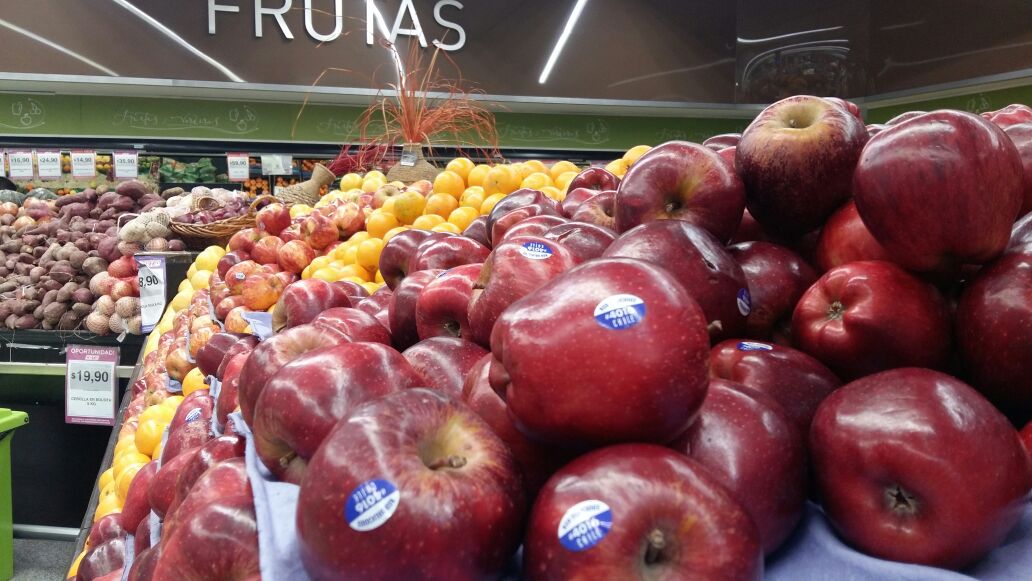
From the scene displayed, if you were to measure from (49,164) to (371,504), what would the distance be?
625 cm

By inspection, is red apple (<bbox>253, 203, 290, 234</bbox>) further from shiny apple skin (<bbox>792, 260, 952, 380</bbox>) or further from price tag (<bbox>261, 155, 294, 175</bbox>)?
price tag (<bbox>261, 155, 294, 175</bbox>)

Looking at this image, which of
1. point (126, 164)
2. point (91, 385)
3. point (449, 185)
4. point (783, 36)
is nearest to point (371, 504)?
point (449, 185)

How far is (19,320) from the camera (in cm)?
338

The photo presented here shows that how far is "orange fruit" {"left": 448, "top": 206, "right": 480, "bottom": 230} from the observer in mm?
2395

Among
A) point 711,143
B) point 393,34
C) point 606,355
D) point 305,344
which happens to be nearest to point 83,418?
point 305,344

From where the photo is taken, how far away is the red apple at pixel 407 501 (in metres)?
0.51

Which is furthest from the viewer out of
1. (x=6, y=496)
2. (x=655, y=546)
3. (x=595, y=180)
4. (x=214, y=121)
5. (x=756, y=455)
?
(x=214, y=121)

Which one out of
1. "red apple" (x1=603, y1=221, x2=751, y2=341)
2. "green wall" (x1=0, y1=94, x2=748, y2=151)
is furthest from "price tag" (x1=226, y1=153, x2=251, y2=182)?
"red apple" (x1=603, y1=221, x2=751, y2=341)

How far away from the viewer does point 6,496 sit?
289 cm

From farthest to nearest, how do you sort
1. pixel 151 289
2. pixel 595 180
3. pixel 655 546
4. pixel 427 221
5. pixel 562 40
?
pixel 562 40 → pixel 151 289 → pixel 427 221 → pixel 595 180 → pixel 655 546

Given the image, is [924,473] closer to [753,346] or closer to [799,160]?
[753,346]

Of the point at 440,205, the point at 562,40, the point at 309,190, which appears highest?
the point at 562,40

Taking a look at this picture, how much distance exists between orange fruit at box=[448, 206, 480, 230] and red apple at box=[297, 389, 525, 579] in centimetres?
184

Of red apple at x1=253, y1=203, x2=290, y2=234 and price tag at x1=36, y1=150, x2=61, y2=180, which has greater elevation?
red apple at x1=253, y1=203, x2=290, y2=234
